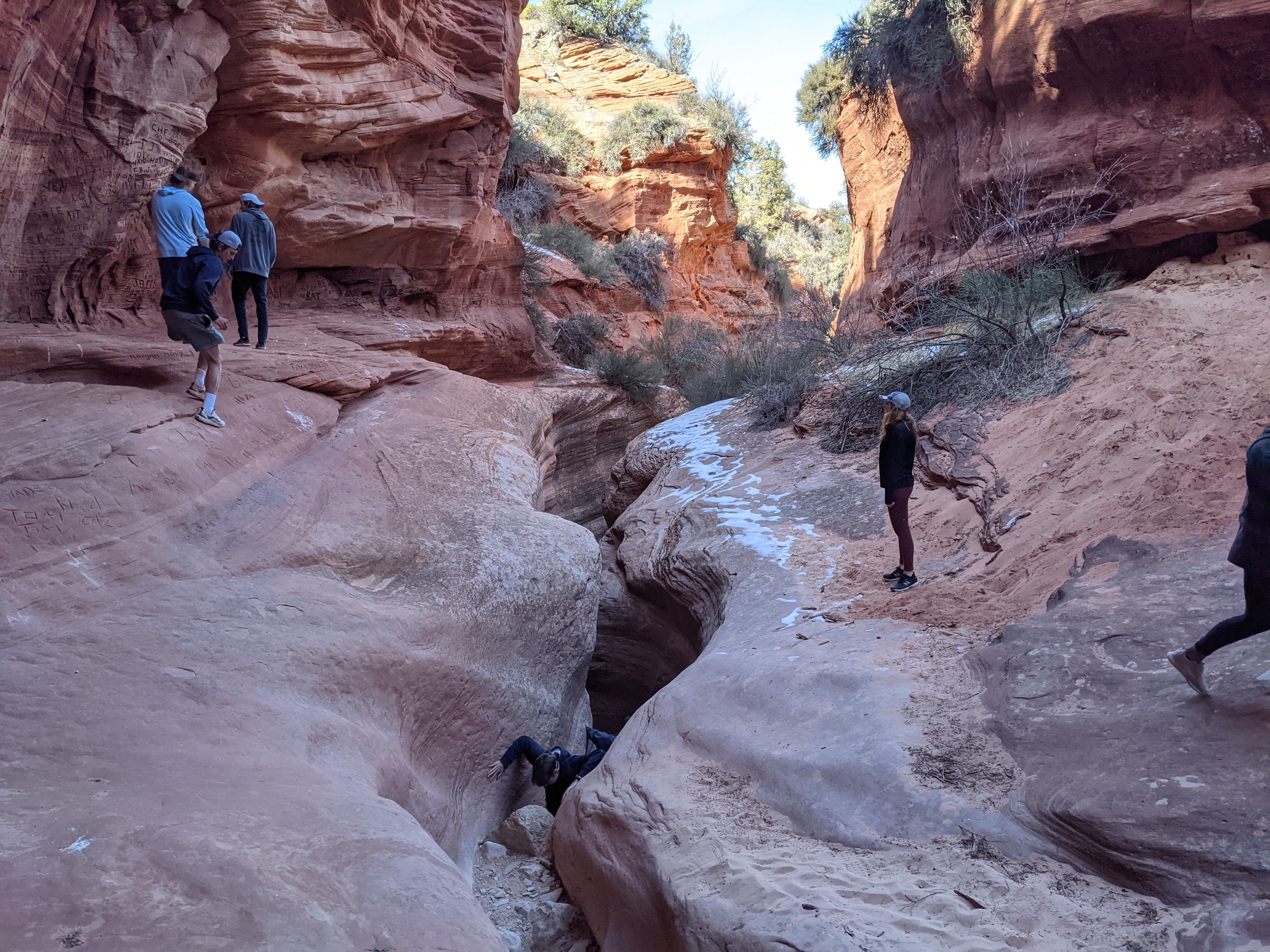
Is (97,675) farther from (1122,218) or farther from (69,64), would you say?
(1122,218)

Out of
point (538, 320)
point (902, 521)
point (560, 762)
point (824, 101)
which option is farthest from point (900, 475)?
point (824, 101)

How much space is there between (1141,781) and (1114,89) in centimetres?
1044

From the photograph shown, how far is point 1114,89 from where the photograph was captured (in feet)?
33.9

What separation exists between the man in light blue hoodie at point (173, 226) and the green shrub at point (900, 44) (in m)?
11.5

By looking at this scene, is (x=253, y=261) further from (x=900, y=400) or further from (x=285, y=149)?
(x=900, y=400)

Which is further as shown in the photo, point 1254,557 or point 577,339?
point 577,339

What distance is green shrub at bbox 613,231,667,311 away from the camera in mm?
20344

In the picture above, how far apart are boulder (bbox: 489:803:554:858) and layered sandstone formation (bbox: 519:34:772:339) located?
1525 cm

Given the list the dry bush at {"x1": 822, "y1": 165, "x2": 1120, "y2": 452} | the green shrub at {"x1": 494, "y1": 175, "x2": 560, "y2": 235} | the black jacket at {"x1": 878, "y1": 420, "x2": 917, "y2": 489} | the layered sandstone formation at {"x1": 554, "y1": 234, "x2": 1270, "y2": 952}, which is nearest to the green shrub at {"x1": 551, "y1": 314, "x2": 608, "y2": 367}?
the green shrub at {"x1": 494, "y1": 175, "x2": 560, "y2": 235}

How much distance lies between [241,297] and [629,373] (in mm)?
7845

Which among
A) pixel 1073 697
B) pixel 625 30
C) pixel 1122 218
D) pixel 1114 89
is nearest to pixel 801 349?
pixel 1122 218

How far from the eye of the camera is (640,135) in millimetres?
21906

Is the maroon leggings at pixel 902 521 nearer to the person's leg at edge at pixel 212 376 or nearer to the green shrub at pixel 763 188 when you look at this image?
the person's leg at edge at pixel 212 376

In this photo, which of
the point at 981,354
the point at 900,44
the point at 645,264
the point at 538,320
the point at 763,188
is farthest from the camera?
the point at 763,188
